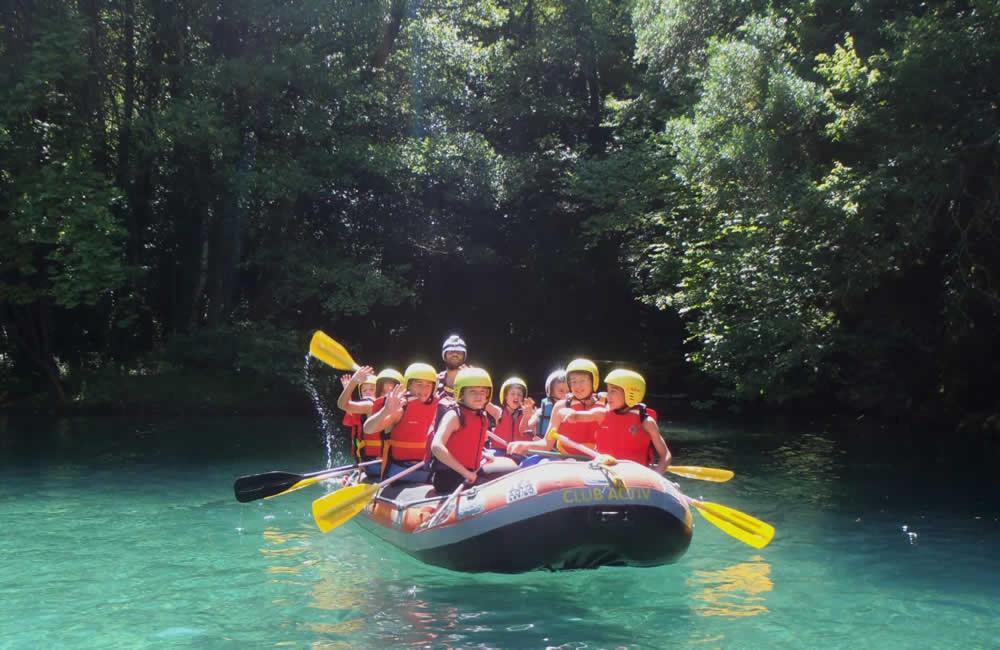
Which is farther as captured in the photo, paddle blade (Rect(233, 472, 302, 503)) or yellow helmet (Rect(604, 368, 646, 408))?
paddle blade (Rect(233, 472, 302, 503))

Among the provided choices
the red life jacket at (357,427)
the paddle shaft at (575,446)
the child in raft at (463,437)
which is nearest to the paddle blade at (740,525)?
the paddle shaft at (575,446)

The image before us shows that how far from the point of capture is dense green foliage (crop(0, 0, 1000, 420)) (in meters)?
11.1

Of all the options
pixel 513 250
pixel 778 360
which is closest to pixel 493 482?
pixel 778 360

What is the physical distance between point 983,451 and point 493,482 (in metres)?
10.3

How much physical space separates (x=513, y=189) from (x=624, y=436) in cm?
1342

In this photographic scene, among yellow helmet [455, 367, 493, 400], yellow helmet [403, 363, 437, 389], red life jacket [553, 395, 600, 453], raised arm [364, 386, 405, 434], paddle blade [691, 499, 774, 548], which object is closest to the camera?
paddle blade [691, 499, 774, 548]

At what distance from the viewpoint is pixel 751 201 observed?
12414 mm

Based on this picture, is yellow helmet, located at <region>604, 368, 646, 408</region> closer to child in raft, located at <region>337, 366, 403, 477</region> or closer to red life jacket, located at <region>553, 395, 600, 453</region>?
red life jacket, located at <region>553, 395, 600, 453</region>

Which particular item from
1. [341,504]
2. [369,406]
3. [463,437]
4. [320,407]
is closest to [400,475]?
[341,504]

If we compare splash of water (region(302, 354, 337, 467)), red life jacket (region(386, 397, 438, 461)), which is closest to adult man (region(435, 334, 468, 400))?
red life jacket (region(386, 397, 438, 461))

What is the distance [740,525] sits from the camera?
6.68m

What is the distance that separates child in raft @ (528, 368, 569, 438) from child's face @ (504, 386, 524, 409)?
0.33m

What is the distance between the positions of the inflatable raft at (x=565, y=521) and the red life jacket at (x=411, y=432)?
4.74 ft

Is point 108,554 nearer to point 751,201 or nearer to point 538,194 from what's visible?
point 751,201
